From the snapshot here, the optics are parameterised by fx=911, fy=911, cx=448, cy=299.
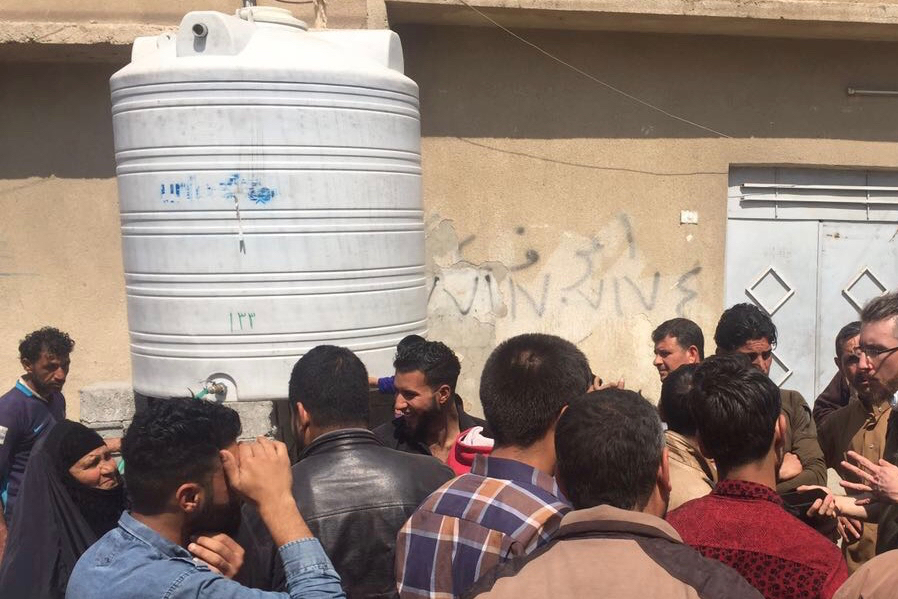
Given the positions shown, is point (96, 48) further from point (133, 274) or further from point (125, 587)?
point (125, 587)

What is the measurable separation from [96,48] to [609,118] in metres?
3.62

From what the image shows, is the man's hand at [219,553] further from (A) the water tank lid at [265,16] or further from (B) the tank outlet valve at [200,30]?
(A) the water tank lid at [265,16]

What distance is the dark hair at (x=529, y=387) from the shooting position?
2428 millimetres

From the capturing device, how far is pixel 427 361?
404 centimetres

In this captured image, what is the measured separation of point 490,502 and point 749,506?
0.68 m

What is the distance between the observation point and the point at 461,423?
432 cm

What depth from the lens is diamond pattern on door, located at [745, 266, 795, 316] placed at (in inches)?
278

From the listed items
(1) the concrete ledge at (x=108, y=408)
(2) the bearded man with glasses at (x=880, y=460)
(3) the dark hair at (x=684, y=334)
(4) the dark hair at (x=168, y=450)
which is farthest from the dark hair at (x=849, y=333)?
(1) the concrete ledge at (x=108, y=408)

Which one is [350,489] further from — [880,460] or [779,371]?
[779,371]

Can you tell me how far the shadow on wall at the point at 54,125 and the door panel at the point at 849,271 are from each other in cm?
546

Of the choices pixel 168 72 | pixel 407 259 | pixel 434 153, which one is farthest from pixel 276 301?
pixel 434 153

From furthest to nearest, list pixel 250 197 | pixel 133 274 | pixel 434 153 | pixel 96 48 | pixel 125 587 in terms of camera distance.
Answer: pixel 434 153 → pixel 96 48 → pixel 133 274 → pixel 250 197 → pixel 125 587

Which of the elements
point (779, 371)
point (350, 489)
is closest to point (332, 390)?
point (350, 489)

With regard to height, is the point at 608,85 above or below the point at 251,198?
above
